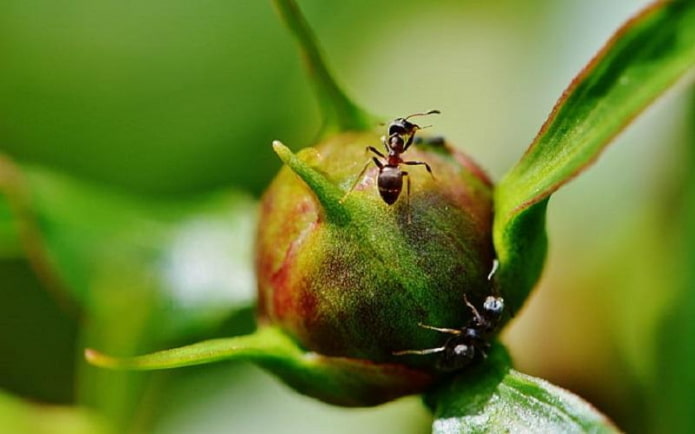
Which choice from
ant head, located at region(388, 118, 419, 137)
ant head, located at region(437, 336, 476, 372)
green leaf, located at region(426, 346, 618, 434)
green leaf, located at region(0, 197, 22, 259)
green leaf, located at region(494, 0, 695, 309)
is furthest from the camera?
green leaf, located at region(0, 197, 22, 259)

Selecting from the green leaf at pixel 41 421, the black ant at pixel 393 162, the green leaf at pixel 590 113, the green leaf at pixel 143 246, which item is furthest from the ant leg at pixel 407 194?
the green leaf at pixel 41 421

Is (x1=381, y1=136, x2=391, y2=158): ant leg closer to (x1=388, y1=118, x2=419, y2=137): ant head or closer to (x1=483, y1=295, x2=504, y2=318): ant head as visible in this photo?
(x1=388, y1=118, x2=419, y2=137): ant head

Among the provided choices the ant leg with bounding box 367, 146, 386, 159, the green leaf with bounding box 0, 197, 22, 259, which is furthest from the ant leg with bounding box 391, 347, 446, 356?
the green leaf with bounding box 0, 197, 22, 259

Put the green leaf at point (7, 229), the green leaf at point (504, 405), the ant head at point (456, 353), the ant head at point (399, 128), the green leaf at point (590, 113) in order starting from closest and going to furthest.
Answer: the green leaf at point (590, 113) → the green leaf at point (504, 405) → the ant head at point (456, 353) → the ant head at point (399, 128) → the green leaf at point (7, 229)

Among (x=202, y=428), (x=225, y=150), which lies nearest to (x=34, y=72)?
(x=225, y=150)

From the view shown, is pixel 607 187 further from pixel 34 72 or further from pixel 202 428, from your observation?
pixel 34 72

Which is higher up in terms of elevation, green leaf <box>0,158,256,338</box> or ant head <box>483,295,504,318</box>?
ant head <box>483,295,504,318</box>

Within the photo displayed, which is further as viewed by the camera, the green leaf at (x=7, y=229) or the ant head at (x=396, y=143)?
the green leaf at (x=7, y=229)

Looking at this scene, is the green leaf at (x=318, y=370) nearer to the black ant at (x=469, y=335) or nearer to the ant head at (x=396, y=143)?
the black ant at (x=469, y=335)
